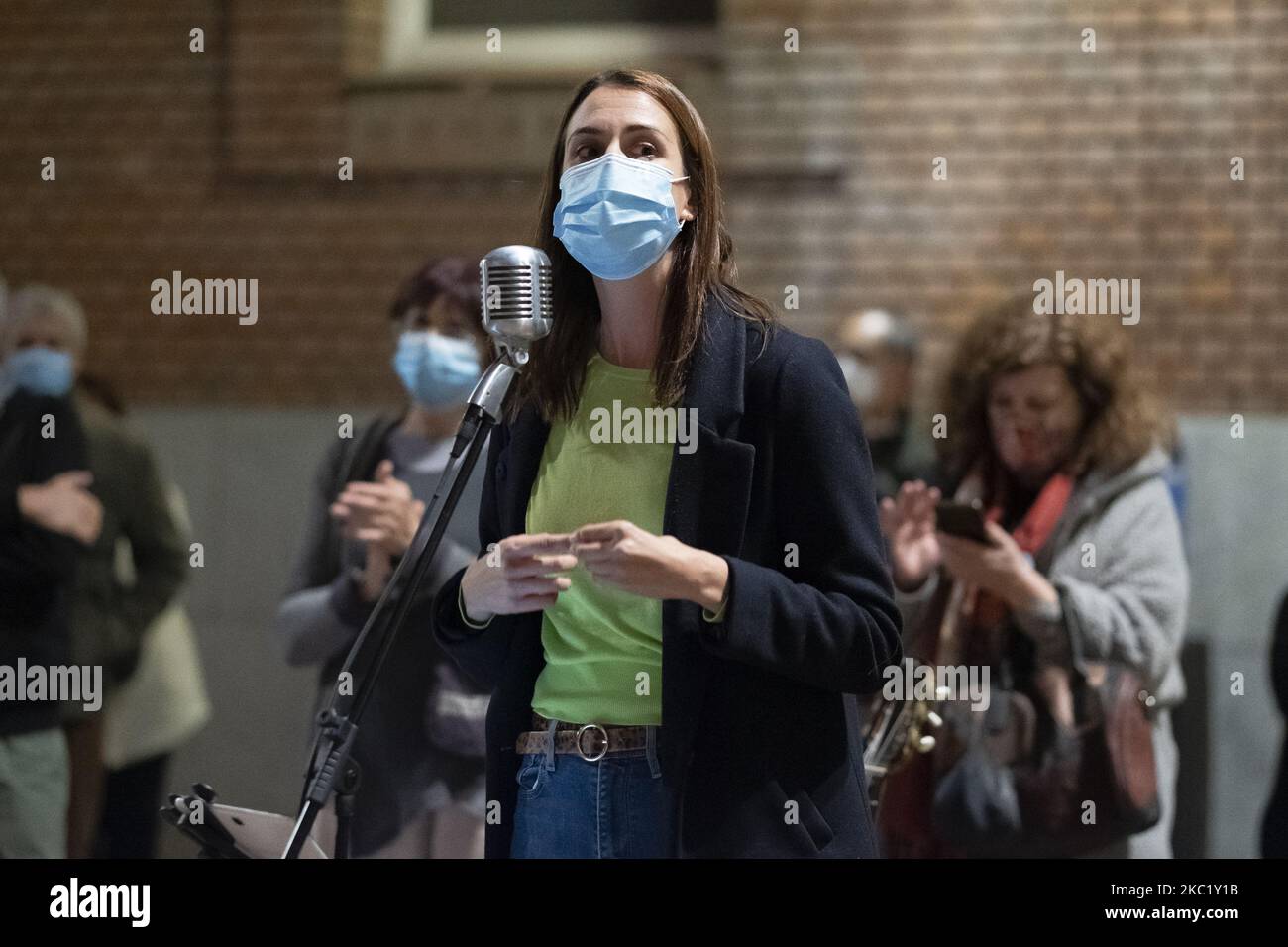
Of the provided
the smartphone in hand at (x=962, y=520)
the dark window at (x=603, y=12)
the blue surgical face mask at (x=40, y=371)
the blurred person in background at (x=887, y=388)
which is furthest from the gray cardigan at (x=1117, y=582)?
the dark window at (x=603, y=12)

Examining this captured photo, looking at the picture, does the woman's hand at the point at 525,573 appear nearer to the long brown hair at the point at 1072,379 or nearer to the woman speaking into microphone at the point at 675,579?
the woman speaking into microphone at the point at 675,579

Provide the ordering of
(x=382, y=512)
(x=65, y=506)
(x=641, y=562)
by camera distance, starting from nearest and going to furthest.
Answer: (x=641, y=562) < (x=382, y=512) < (x=65, y=506)

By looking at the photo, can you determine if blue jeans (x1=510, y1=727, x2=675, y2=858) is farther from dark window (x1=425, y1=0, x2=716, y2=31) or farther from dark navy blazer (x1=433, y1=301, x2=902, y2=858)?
dark window (x1=425, y1=0, x2=716, y2=31)

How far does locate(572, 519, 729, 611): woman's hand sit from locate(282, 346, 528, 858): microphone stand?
0.87 feet

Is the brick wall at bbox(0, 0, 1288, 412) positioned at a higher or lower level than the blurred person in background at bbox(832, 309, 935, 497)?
higher

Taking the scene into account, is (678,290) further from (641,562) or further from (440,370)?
(440,370)

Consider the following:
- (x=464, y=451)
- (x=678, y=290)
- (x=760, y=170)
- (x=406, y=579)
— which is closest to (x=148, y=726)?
(x=760, y=170)

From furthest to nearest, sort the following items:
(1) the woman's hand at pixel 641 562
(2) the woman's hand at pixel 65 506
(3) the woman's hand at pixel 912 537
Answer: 1. (2) the woman's hand at pixel 65 506
2. (3) the woman's hand at pixel 912 537
3. (1) the woman's hand at pixel 641 562

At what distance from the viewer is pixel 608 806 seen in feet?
7.34

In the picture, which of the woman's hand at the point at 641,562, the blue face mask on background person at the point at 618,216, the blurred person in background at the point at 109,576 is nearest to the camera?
the woman's hand at the point at 641,562

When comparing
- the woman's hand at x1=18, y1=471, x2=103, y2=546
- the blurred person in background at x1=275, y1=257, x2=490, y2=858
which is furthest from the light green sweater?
the woman's hand at x1=18, y1=471, x2=103, y2=546

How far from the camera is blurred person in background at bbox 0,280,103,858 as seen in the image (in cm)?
420

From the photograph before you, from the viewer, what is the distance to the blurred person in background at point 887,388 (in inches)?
197

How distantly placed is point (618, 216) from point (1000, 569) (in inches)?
67.9
